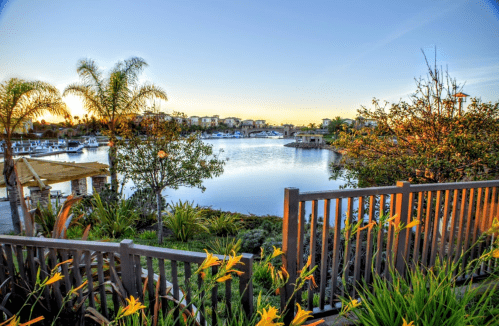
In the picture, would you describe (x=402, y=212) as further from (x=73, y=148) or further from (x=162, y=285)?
(x=73, y=148)

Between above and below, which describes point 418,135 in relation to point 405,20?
below

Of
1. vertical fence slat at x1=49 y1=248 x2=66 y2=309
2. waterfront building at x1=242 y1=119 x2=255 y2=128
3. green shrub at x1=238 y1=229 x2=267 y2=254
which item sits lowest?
green shrub at x1=238 y1=229 x2=267 y2=254

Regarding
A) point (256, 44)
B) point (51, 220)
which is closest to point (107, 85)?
point (51, 220)

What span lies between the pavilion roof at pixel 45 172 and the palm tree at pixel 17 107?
0.56 meters

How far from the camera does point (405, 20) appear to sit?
28.1 ft

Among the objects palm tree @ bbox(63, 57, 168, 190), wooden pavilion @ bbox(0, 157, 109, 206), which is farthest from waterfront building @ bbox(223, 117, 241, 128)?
wooden pavilion @ bbox(0, 157, 109, 206)

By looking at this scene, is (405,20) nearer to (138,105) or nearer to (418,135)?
(418,135)

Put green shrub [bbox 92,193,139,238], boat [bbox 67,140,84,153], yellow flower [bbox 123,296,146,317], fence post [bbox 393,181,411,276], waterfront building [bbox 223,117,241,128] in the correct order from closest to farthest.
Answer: yellow flower [bbox 123,296,146,317]
fence post [bbox 393,181,411,276]
green shrub [bbox 92,193,139,238]
boat [bbox 67,140,84,153]
waterfront building [bbox 223,117,241,128]

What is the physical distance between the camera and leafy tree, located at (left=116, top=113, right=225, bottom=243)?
5.68m

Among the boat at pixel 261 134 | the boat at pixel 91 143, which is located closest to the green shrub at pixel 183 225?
the boat at pixel 91 143

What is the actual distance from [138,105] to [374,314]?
1060cm

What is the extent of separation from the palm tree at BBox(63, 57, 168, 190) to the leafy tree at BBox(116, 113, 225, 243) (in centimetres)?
491

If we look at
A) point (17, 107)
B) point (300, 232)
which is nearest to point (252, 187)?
point (17, 107)

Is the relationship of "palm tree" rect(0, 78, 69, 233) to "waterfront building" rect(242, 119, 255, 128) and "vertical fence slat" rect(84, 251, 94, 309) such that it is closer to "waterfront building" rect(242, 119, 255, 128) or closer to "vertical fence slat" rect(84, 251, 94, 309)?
"vertical fence slat" rect(84, 251, 94, 309)
